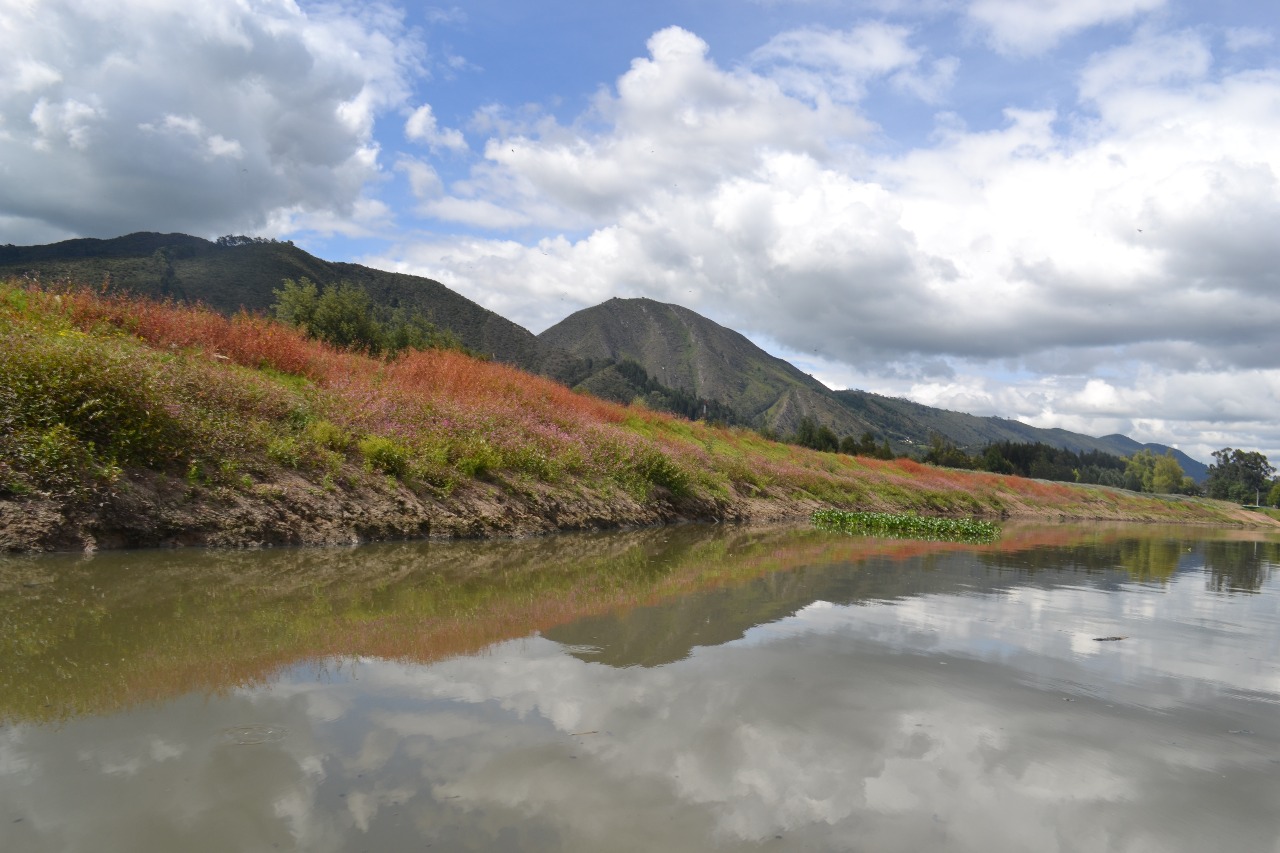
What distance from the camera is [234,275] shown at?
10200cm

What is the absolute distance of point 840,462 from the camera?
39312 millimetres

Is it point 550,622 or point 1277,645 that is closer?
point 550,622

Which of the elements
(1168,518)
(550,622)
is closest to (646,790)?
(550,622)

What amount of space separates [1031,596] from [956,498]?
33.3m

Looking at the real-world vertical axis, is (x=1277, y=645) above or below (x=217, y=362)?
below

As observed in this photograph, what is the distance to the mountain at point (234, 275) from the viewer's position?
87.9 m

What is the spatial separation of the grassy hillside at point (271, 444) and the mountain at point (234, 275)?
5789 centimetres

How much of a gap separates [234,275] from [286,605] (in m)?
115

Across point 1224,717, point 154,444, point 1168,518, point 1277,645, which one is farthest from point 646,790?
point 1168,518

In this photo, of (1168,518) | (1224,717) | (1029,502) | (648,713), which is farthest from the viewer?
(1168,518)

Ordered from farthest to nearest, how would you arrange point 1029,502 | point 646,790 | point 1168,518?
point 1168,518
point 1029,502
point 646,790

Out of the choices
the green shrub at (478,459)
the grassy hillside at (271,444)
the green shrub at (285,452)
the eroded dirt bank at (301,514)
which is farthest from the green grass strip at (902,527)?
the green shrub at (285,452)

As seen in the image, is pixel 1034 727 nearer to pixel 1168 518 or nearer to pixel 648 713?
pixel 648 713

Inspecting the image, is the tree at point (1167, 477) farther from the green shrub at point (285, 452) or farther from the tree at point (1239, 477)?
the green shrub at point (285, 452)
